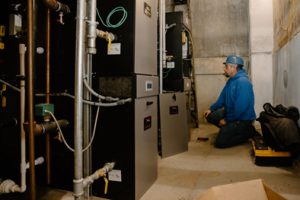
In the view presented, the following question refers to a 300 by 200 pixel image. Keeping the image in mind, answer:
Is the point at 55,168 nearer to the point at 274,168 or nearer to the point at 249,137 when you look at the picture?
the point at 274,168

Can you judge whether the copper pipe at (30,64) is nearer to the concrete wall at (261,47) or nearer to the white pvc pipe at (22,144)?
the white pvc pipe at (22,144)

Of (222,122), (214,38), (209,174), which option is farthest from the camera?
(214,38)

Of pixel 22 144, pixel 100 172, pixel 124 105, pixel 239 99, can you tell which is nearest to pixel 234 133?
pixel 239 99

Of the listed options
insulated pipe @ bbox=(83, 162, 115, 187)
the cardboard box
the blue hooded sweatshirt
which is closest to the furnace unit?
insulated pipe @ bbox=(83, 162, 115, 187)

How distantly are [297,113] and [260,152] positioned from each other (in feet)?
1.64

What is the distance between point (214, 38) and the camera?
4.82m

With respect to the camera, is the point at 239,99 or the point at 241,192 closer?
the point at 241,192

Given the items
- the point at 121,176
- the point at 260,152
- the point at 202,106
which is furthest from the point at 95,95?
the point at 202,106

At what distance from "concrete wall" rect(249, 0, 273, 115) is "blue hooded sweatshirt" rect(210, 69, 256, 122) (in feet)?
3.81

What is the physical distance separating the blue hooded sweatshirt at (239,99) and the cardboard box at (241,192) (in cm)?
194

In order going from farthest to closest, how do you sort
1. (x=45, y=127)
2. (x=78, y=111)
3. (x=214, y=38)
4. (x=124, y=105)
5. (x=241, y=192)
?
(x=214, y=38) → (x=124, y=105) → (x=45, y=127) → (x=78, y=111) → (x=241, y=192)

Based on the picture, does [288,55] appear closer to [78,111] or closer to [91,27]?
[91,27]

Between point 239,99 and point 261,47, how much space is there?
1.58m

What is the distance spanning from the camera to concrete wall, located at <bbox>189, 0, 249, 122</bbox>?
4668mm
